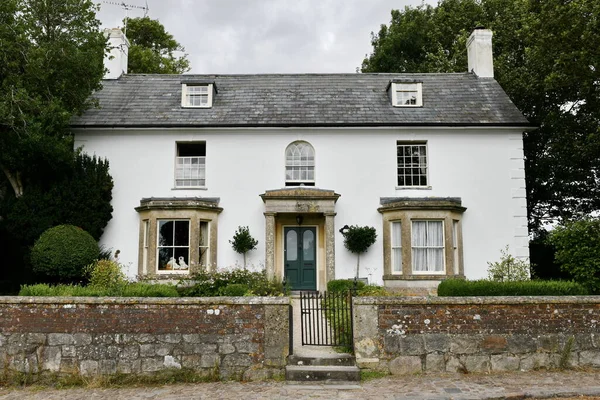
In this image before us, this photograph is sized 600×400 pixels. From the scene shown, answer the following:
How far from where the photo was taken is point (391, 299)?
8375 millimetres

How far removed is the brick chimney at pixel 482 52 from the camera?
808 inches

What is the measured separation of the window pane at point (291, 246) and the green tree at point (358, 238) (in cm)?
198

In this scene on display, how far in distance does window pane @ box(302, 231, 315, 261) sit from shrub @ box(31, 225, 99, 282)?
23.9ft

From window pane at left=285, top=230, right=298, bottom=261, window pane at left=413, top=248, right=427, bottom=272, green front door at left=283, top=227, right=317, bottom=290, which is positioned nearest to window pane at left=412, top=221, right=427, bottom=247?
window pane at left=413, top=248, right=427, bottom=272

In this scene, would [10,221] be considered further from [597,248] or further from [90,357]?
[597,248]

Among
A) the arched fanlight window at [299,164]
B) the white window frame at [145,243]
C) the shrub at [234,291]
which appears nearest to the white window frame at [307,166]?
the arched fanlight window at [299,164]

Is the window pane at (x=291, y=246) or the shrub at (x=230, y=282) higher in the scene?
the window pane at (x=291, y=246)

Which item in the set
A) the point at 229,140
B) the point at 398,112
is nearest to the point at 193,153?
the point at 229,140

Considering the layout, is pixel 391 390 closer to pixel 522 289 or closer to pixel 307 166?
pixel 522 289

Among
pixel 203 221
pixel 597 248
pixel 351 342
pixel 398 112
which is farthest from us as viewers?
pixel 398 112

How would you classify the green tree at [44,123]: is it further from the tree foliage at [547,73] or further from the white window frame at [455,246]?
the tree foliage at [547,73]

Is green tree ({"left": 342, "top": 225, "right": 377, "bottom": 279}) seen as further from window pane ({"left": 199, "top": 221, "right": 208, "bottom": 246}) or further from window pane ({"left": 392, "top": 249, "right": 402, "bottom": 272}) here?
window pane ({"left": 199, "top": 221, "right": 208, "bottom": 246})

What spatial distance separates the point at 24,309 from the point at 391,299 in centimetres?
638

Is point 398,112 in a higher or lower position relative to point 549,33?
lower
